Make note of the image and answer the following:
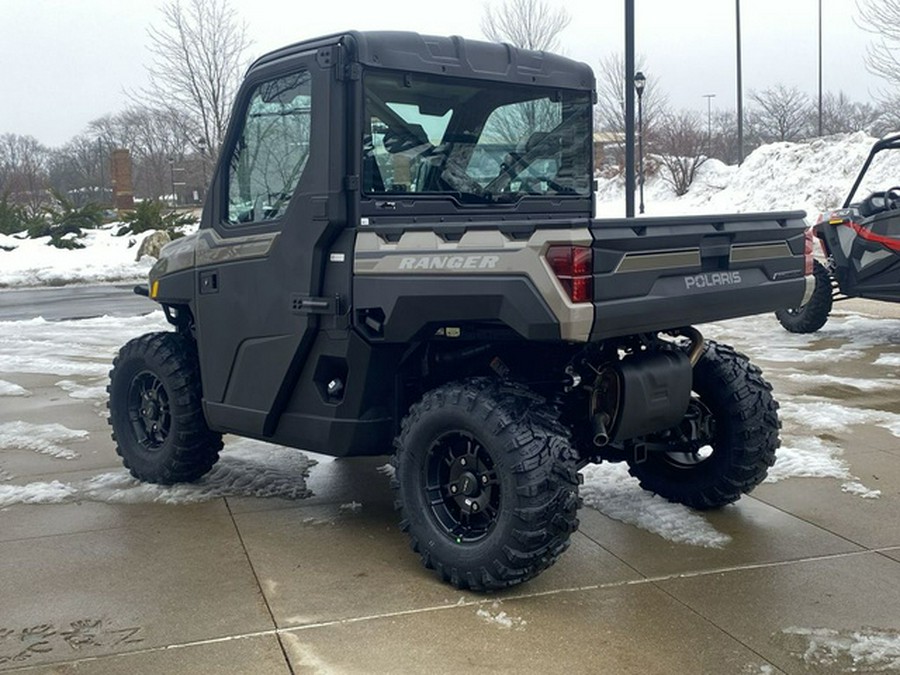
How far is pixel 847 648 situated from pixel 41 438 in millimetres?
5442

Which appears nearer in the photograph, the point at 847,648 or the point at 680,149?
A: the point at 847,648

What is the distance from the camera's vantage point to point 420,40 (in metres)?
4.71

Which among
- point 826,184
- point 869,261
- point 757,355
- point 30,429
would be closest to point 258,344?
point 30,429

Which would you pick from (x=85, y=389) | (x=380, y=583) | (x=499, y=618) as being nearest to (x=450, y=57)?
(x=380, y=583)

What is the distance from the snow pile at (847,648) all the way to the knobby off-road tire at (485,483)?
93 centimetres

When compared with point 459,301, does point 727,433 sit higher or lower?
lower

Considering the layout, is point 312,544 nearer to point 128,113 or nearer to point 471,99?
point 471,99

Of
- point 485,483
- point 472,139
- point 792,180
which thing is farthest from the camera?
point 792,180

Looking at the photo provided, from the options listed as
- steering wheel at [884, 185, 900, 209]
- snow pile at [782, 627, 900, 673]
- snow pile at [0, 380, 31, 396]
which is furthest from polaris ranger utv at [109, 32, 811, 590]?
steering wheel at [884, 185, 900, 209]

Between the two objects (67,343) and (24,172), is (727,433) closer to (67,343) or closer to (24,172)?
(67,343)

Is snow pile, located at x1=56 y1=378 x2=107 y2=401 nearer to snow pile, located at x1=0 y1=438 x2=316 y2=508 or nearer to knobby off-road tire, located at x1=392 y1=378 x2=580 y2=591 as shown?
snow pile, located at x1=0 y1=438 x2=316 y2=508

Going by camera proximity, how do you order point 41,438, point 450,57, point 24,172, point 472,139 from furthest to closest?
point 24,172, point 41,438, point 472,139, point 450,57

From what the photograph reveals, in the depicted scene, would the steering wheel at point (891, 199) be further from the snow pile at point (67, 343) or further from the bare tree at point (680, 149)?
the bare tree at point (680, 149)

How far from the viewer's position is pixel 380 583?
4.30 m
